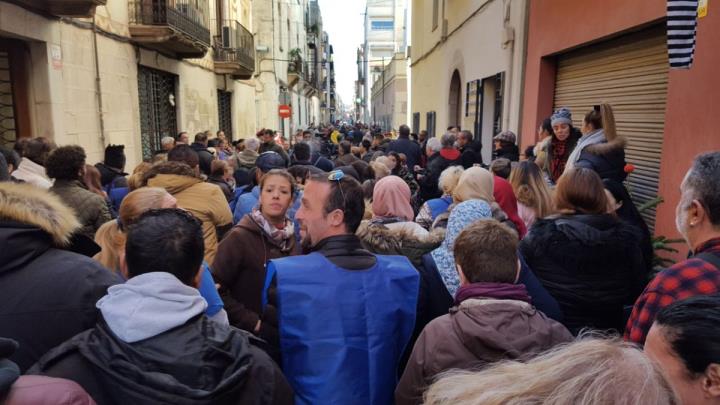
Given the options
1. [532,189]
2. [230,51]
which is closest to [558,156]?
[532,189]

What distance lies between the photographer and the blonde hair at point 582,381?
849mm

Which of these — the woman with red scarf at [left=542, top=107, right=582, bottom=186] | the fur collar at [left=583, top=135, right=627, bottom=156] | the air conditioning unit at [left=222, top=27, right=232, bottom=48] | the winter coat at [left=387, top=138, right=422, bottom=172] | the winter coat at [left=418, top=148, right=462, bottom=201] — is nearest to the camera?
the fur collar at [left=583, top=135, right=627, bottom=156]

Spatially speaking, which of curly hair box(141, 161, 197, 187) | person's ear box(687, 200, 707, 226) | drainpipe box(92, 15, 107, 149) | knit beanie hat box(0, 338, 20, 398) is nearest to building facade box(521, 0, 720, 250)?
person's ear box(687, 200, 707, 226)

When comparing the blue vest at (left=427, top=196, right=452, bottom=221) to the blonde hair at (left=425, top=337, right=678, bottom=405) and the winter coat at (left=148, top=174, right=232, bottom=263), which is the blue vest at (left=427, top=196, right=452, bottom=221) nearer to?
the winter coat at (left=148, top=174, right=232, bottom=263)

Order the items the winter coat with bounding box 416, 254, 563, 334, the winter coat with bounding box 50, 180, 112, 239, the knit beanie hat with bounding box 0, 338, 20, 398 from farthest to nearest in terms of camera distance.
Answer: the winter coat with bounding box 50, 180, 112, 239
the winter coat with bounding box 416, 254, 563, 334
the knit beanie hat with bounding box 0, 338, 20, 398

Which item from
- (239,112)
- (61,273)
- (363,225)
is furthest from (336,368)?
(239,112)

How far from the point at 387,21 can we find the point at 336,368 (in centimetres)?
7883

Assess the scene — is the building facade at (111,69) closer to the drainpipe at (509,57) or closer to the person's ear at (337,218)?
the person's ear at (337,218)

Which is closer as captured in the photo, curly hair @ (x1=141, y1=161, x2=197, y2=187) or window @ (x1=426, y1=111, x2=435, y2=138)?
curly hair @ (x1=141, y1=161, x2=197, y2=187)

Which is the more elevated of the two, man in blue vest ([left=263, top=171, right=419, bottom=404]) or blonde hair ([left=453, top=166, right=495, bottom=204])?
blonde hair ([left=453, top=166, right=495, bottom=204])

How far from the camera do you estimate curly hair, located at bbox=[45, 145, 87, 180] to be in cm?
372

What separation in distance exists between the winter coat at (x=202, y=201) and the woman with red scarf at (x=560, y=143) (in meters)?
3.47

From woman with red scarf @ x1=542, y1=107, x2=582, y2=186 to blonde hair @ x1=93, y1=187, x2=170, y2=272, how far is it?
4.15 metres

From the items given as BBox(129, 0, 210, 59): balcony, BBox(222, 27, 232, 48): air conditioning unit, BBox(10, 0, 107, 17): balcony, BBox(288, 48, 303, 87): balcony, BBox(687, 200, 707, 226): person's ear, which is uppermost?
BBox(288, 48, 303, 87): balcony
